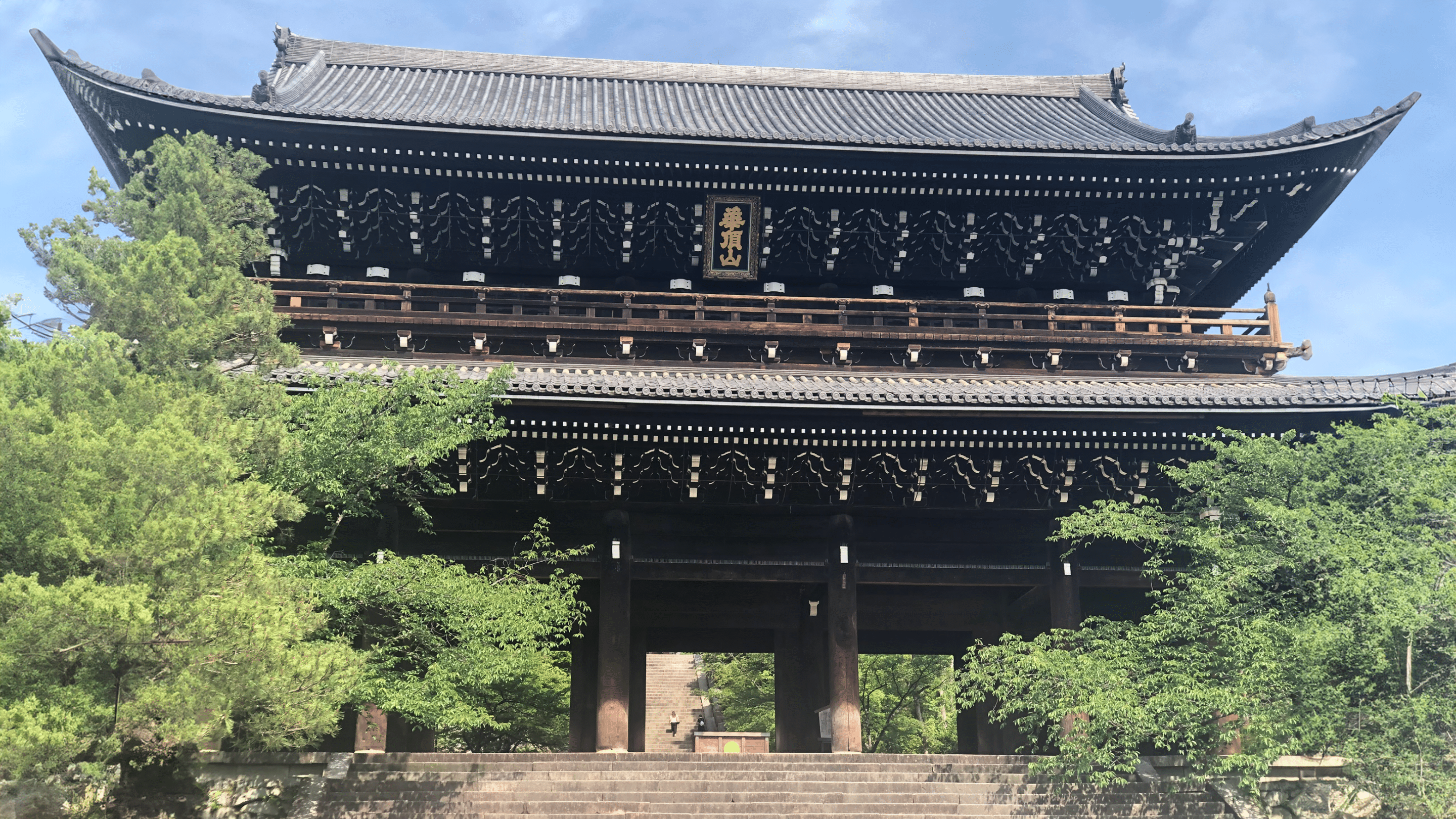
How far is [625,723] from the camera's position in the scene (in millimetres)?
14414

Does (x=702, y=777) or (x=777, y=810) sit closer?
(x=777, y=810)

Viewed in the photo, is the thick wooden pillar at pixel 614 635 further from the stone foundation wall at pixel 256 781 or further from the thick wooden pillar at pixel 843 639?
the stone foundation wall at pixel 256 781

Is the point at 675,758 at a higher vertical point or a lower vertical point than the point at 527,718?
higher

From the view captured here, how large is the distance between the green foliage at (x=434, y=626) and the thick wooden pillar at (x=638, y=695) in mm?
5332

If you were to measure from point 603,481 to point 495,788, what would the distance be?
4.30 meters

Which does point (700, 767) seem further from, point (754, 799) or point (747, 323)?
point (747, 323)

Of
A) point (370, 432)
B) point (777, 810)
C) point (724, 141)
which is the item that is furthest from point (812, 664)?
point (370, 432)

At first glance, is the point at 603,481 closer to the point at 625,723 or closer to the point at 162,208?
the point at 625,723

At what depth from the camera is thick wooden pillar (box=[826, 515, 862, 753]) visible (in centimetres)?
1458

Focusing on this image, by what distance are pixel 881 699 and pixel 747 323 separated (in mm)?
16366

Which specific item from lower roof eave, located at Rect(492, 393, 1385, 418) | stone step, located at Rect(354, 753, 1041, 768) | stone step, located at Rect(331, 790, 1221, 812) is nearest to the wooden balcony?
lower roof eave, located at Rect(492, 393, 1385, 418)

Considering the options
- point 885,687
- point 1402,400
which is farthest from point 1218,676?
point 885,687

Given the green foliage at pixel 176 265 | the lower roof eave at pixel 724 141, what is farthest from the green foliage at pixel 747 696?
the green foliage at pixel 176 265

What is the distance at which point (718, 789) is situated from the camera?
12.4m
